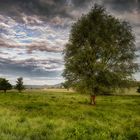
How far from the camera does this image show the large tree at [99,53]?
38844 millimetres

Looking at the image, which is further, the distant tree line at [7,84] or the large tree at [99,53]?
the distant tree line at [7,84]

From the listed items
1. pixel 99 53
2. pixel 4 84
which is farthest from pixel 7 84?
pixel 99 53

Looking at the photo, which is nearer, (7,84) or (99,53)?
(99,53)

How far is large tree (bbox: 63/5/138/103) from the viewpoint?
127 feet

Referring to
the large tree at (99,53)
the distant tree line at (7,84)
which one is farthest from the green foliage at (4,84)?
the large tree at (99,53)

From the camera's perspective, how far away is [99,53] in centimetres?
4091

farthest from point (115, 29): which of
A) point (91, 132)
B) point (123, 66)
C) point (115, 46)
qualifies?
point (91, 132)

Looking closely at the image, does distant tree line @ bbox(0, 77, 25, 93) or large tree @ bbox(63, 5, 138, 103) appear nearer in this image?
large tree @ bbox(63, 5, 138, 103)

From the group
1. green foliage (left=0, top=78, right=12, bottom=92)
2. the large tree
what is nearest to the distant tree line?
green foliage (left=0, top=78, right=12, bottom=92)

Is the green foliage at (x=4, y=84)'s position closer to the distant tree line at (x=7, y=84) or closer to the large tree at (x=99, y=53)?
the distant tree line at (x=7, y=84)

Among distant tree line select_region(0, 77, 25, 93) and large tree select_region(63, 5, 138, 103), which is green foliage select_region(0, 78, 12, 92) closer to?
distant tree line select_region(0, 77, 25, 93)

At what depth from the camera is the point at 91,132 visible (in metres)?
13.7

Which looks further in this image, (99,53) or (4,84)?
(4,84)

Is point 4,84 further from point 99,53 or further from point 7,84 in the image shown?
point 99,53
